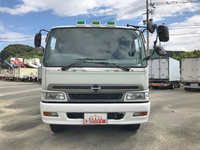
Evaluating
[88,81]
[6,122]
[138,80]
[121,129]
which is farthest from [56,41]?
[6,122]

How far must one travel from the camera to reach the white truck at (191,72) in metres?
14.0

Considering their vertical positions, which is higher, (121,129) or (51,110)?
(51,110)

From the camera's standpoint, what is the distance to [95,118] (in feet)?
11.1

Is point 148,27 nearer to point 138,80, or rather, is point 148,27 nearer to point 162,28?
point 162,28

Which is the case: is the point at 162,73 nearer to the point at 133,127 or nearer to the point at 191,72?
the point at 191,72

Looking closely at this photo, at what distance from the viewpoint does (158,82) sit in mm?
15719

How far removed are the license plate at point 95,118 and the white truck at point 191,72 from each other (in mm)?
12748

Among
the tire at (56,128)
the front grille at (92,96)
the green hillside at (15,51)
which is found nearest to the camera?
the front grille at (92,96)

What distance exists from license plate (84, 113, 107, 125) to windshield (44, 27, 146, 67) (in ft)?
3.04

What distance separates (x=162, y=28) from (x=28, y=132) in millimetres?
3870

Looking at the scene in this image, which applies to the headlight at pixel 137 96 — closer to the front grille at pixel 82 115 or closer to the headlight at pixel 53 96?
the front grille at pixel 82 115

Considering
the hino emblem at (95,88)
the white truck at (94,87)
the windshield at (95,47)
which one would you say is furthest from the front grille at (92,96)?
→ the windshield at (95,47)

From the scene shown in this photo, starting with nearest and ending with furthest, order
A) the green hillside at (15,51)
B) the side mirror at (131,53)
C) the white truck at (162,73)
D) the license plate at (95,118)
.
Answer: the license plate at (95,118), the side mirror at (131,53), the white truck at (162,73), the green hillside at (15,51)

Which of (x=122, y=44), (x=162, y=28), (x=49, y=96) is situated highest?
(x=162, y=28)
